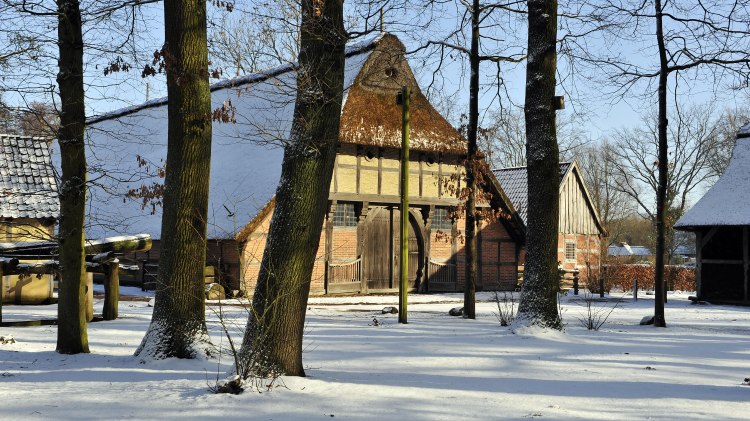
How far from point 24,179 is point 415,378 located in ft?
50.2

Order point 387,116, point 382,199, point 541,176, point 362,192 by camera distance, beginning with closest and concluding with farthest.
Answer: point 541,176, point 387,116, point 362,192, point 382,199

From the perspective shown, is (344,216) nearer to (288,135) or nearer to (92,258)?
(288,135)

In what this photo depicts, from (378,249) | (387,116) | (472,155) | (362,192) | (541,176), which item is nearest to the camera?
(541,176)

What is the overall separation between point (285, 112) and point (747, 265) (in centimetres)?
1495

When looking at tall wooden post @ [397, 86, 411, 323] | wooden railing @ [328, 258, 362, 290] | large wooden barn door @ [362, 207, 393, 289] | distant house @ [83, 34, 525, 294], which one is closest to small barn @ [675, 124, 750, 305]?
distant house @ [83, 34, 525, 294]

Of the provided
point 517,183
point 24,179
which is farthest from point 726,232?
point 24,179

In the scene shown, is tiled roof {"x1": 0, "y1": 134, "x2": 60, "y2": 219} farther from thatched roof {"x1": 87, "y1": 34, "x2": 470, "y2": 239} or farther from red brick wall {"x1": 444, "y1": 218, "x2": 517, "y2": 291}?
red brick wall {"x1": 444, "y1": 218, "x2": 517, "y2": 291}

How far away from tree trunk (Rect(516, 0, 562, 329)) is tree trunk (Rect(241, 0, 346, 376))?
522 cm

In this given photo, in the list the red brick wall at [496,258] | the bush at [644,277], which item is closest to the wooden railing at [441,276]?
the red brick wall at [496,258]

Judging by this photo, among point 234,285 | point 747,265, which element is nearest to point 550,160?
point 234,285

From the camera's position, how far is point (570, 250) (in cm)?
3559

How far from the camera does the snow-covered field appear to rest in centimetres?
607

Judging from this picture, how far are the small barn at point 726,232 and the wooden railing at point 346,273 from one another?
32.5 feet

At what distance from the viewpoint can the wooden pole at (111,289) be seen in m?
13.4
